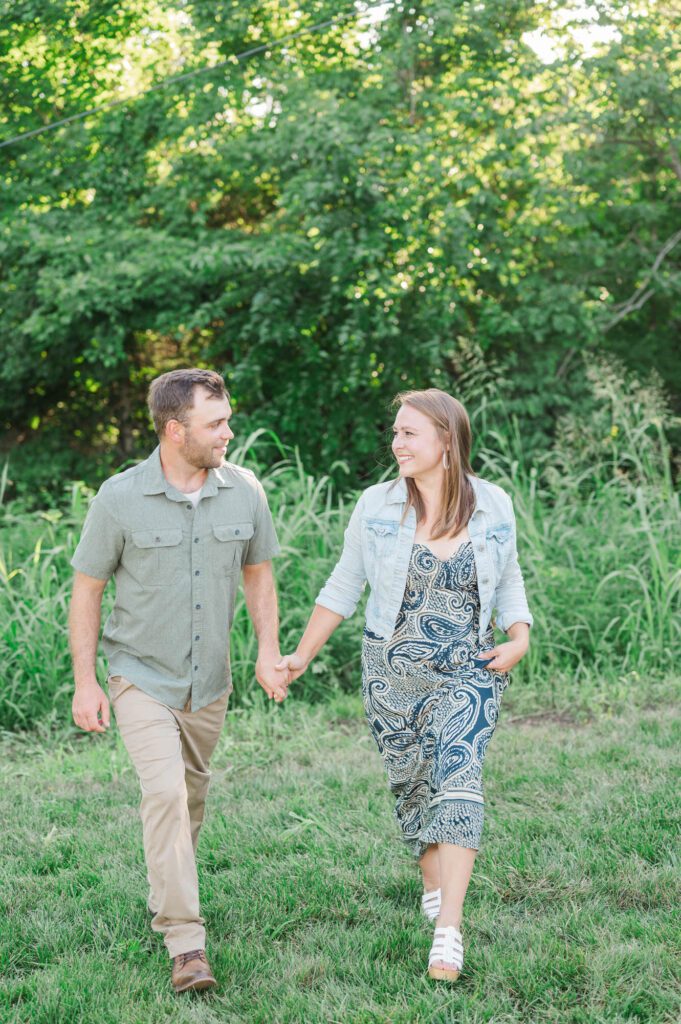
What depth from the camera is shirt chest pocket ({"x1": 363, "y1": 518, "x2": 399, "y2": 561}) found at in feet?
11.7

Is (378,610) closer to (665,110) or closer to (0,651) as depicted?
(0,651)

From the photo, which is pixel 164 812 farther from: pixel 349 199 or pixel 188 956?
pixel 349 199

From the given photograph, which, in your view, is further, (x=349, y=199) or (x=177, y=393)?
(x=349, y=199)

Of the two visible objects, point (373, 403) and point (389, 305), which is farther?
point (373, 403)

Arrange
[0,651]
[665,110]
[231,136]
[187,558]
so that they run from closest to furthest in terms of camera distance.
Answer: [187,558] → [0,651] → [665,110] → [231,136]

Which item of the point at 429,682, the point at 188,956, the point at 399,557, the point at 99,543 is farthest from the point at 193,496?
the point at 188,956

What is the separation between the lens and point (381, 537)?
3.58m

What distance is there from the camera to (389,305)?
35.4ft

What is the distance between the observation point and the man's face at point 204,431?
11.4 feet

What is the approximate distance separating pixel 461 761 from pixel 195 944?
38.0 inches

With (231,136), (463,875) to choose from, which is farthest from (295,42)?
A: (463,875)

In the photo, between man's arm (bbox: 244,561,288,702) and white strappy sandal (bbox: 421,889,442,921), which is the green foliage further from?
white strappy sandal (bbox: 421,889,442,921)

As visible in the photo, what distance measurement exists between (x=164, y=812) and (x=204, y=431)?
1178mm

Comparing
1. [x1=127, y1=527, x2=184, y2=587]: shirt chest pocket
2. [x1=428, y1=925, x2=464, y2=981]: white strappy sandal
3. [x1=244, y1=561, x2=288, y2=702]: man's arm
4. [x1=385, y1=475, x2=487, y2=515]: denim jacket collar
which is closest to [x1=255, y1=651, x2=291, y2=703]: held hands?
[x1=244, y1=561, x2=288, y2=702]: man's arm
